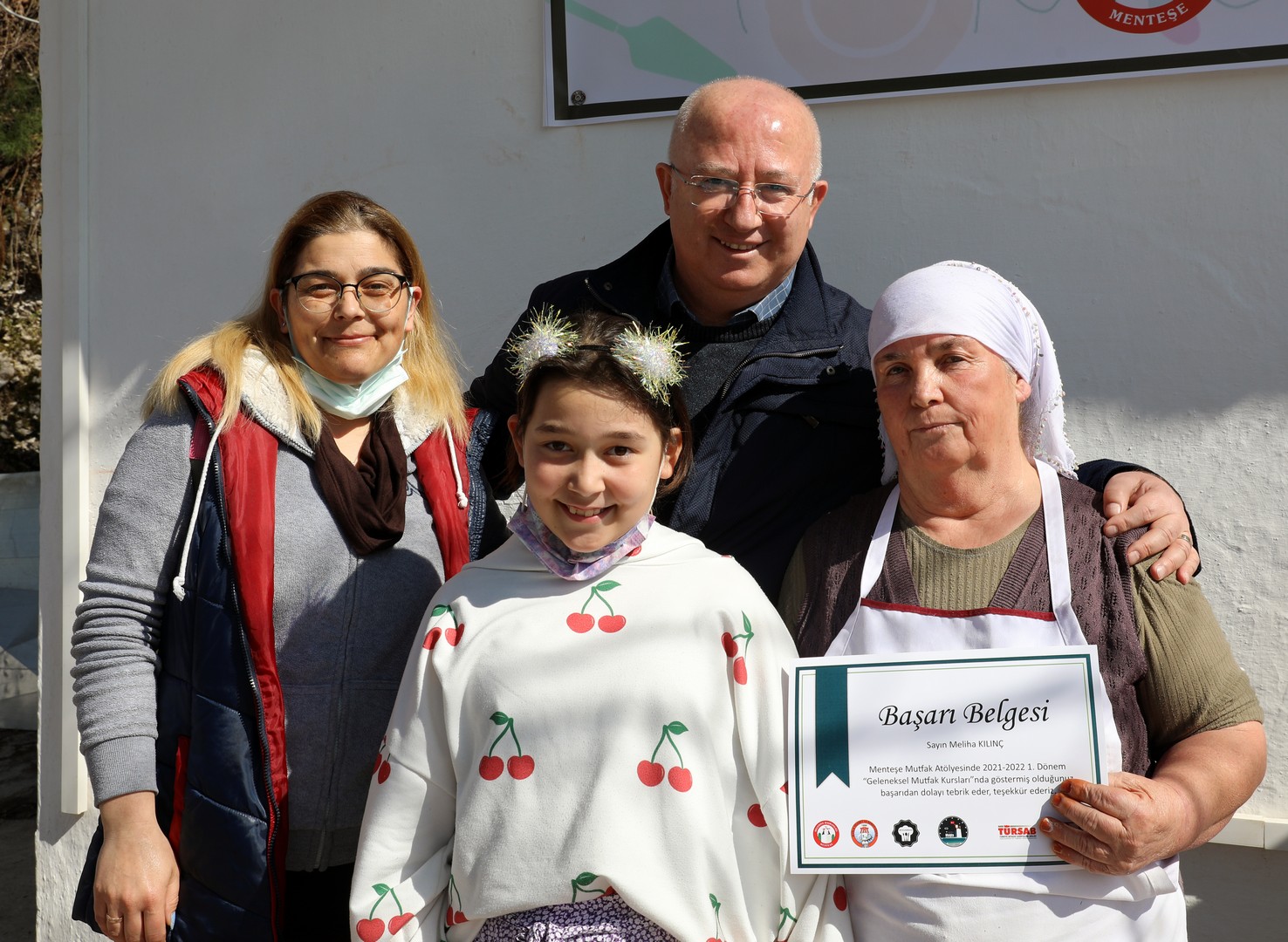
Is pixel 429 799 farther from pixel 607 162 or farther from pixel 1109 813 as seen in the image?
pixel 607 162

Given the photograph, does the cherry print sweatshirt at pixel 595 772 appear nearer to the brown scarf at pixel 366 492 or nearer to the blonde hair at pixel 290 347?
the brown scarf at pixel 366 492

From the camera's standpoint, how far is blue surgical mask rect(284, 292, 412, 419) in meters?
2.47

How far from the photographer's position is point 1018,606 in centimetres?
205

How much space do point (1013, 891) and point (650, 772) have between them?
66 centimetres

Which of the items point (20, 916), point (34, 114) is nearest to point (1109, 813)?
point (20, 916)

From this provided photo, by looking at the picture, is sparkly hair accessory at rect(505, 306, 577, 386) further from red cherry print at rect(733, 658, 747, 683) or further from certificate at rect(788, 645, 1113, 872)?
certificate at rect(788, 645, 1113, 872)

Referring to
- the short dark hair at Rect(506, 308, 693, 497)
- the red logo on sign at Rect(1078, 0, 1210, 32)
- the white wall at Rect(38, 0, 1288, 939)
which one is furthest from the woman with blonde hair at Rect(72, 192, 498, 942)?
the red logo on sign at Rect(1078, 0, 1210, 32)

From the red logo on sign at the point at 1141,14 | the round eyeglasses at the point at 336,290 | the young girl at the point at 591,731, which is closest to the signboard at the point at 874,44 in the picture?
the red logo on sign at the point at 1141,14

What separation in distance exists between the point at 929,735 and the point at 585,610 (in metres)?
0.66

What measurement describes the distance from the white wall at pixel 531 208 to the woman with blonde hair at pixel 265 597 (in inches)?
52.4

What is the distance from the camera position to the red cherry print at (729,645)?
202cm

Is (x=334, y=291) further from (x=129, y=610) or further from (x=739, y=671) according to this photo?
(x=739, y=671)

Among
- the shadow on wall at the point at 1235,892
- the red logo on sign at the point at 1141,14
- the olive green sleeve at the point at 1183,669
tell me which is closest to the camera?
the olive green sleeve at the point at 1183,669

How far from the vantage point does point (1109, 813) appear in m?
1.86
